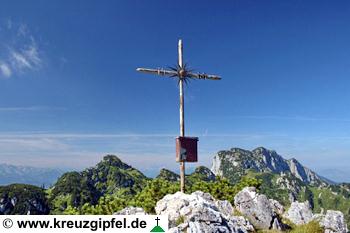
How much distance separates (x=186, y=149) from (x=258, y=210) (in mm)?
7446

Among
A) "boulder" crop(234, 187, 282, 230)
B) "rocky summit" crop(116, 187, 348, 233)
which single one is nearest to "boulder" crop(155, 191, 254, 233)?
"rocky summit" crop(116, 187, 348, 233)


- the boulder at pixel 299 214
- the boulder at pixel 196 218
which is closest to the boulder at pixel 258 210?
the boulder at pixel 196 218

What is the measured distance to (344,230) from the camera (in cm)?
2883

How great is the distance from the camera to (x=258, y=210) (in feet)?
96.3

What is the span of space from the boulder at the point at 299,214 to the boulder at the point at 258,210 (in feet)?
10.4

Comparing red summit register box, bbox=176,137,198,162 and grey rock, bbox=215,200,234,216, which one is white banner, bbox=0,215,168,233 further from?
grey rock, bbox=215,200,234,216

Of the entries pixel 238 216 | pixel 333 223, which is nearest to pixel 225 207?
pixel 238 216

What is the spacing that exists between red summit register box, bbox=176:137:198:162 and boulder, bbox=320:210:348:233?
35.8 feet

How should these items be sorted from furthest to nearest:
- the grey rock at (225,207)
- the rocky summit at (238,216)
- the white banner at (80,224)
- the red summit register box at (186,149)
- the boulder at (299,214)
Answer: the boulder at (299,214) < the grey rock at (225,207) < the red summit register box at (186,149) < the rocky summit at (238,216) < the white banner at (80,224)

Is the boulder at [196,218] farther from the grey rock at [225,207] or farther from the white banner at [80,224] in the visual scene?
the grey rock at [225,207]

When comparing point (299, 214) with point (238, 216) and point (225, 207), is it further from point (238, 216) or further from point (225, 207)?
point (238, 216)

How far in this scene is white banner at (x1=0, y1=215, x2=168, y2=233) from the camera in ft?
56.1

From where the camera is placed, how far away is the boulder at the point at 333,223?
27.6m

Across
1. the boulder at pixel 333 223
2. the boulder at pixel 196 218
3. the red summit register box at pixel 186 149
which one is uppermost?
the red summit register box at pixel 186 149
